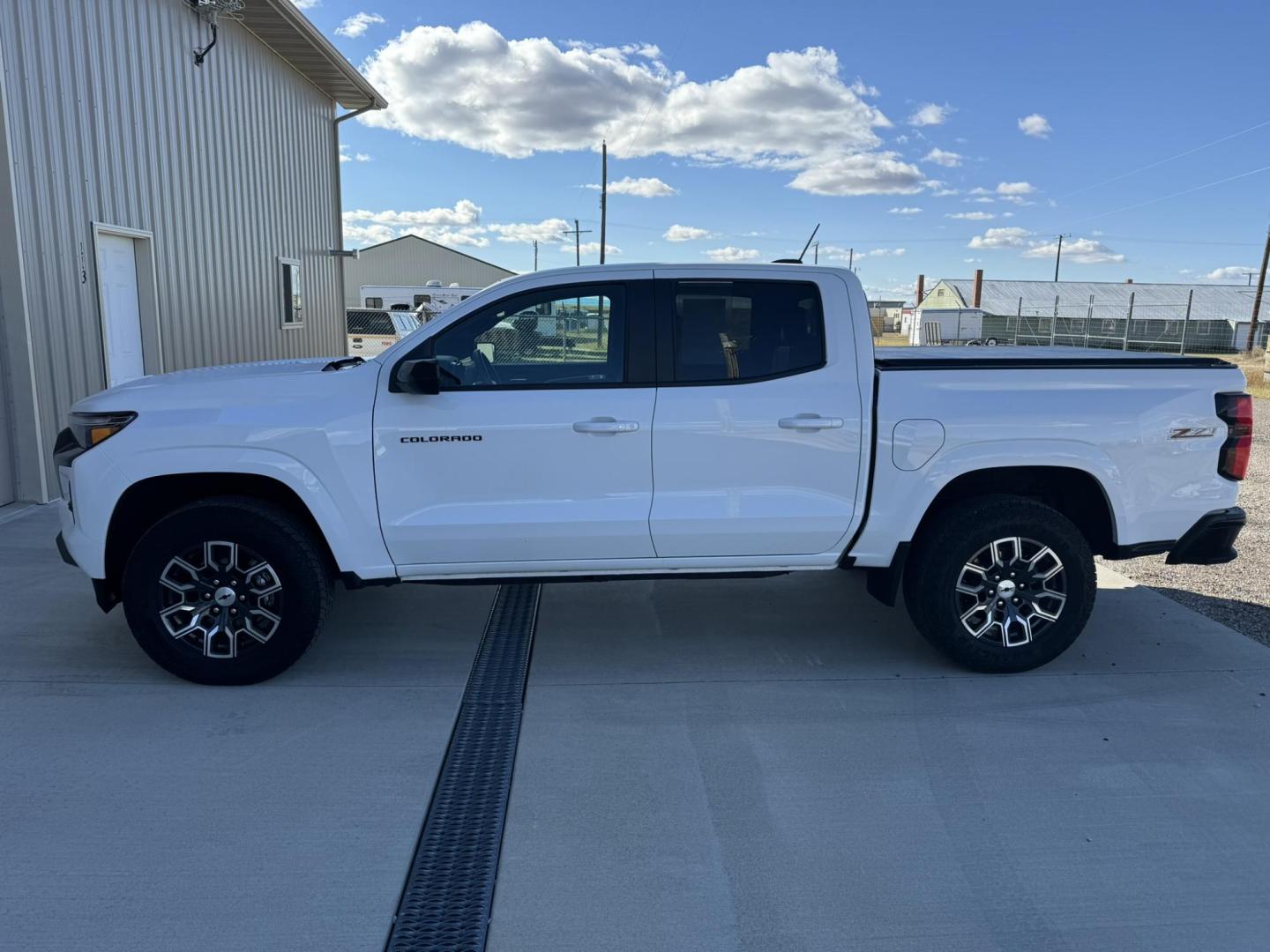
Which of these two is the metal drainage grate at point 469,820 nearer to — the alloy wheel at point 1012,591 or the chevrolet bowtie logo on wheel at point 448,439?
the chevrolet bowtie logo on wheel at point 448,439

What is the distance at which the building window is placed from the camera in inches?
546

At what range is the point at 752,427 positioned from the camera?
13.8ft

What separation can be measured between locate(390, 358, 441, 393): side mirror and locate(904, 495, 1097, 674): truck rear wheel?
95.6 inches

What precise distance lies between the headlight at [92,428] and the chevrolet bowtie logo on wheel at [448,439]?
3.98 ft

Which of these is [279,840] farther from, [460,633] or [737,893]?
[460,633]

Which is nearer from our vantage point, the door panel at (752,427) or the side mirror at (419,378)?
the side mirror at (419,378)

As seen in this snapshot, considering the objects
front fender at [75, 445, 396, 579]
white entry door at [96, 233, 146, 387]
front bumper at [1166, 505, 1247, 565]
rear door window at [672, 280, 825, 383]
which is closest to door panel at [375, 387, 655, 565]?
front fender at [75, 445, 396, 579]

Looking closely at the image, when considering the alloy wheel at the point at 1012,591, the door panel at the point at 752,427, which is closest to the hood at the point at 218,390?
the door panel at the point at 752,427

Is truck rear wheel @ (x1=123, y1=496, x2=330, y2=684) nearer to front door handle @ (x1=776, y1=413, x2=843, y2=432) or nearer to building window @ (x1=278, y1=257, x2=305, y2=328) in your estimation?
front door handle @ (x1=776, y1=413, x2=843, y2=432)

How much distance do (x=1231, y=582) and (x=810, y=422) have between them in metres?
3.76

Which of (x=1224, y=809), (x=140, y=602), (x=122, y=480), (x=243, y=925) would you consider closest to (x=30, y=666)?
(x=140, y=602)

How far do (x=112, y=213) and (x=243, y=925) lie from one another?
8156mm

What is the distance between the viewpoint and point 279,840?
305 centimetres

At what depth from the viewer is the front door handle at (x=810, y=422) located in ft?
13.7
